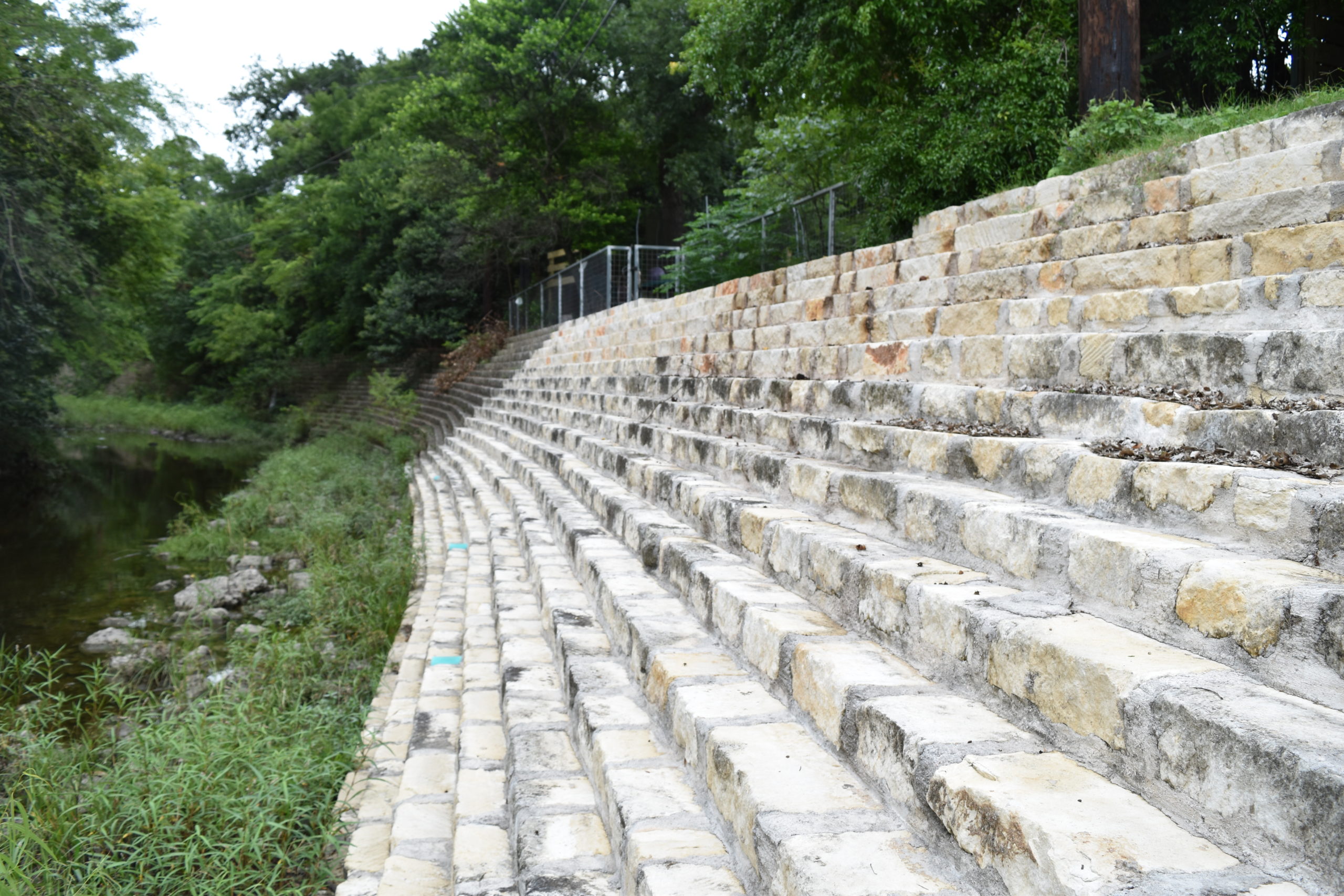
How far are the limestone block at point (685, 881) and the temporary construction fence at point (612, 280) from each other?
10643 mm

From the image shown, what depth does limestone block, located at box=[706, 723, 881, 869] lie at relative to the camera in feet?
5.80

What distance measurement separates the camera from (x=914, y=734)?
168 centimetres

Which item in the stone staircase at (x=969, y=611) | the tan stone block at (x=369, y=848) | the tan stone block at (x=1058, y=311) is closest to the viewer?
the stone staircase at (x=969, y=611)

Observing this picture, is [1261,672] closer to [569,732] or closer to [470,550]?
[569,732]

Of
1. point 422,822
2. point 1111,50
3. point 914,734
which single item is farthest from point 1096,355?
point 1111,50

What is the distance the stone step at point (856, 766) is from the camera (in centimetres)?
129

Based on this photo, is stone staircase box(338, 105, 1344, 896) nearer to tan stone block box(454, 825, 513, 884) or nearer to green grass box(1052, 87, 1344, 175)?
tan stone block box(454, 825, 513, 884)

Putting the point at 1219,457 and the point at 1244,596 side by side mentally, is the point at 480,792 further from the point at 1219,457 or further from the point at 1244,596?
the point at 1219,457

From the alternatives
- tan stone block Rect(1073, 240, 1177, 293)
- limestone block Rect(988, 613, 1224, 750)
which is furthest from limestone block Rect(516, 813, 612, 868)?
tan stone block Rect(1073, 240, 1177, 293)

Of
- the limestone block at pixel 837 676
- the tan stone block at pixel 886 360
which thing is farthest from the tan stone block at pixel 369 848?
the tan stone block at pixel 886 360

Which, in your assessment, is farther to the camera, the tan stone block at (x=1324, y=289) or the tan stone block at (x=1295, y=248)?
the tan stone block at (x=1295, y=248)

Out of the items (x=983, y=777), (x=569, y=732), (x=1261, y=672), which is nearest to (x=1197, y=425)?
(x=1261, y=672)

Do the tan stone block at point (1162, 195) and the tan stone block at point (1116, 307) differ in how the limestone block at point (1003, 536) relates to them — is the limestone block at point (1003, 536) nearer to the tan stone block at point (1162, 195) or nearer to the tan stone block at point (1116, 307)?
the tan stone block at point (1116, 307)

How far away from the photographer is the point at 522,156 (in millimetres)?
22656
